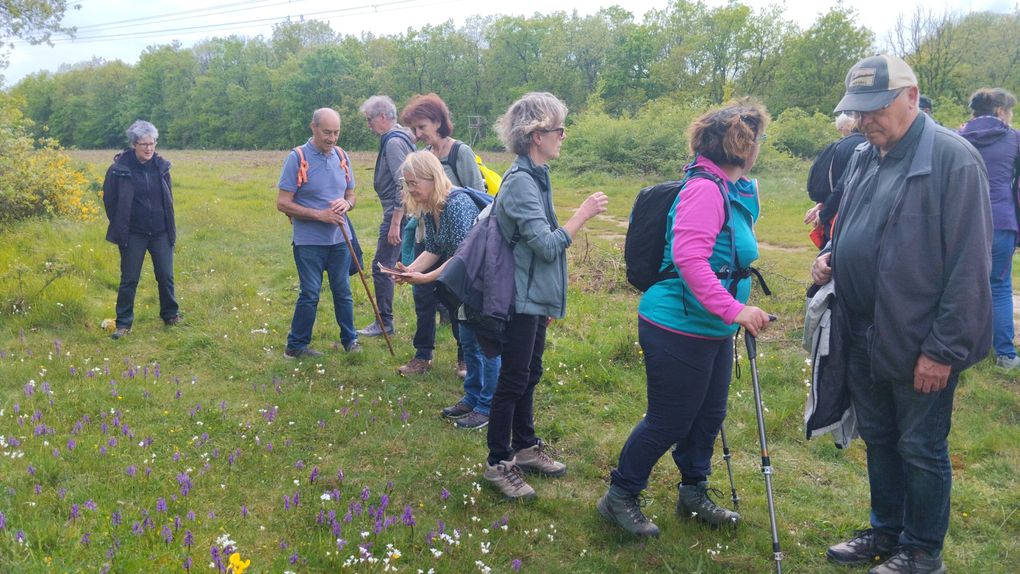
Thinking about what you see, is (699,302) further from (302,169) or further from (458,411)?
(302,169)

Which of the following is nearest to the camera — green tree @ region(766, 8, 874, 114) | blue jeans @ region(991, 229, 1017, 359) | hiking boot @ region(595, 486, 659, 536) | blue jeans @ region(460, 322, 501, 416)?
hiking boot @ region(595, 486, 659, 536)

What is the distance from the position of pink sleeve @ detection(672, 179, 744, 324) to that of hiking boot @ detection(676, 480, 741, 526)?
120cm

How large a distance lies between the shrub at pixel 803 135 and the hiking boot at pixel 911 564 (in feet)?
93.3

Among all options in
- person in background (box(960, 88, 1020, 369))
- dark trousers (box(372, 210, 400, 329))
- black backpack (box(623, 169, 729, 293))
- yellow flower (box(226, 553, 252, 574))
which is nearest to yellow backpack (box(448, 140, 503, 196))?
dark trousers (box(372, 210, 400, 329))

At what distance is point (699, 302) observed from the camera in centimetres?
324

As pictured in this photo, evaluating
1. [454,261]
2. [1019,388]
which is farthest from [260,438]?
[1019,388]

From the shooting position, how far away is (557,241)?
3762 mm

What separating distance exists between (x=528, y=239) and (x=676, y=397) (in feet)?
3.66

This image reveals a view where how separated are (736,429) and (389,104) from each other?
4.36 metres

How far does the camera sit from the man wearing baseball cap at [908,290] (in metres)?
2.87

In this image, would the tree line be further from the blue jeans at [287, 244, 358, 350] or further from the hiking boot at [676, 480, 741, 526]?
the hiking boot at [676, 480, 741, 526]

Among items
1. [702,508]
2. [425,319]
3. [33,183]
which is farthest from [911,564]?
[33,183]

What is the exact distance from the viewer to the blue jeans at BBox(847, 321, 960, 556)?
3107mm

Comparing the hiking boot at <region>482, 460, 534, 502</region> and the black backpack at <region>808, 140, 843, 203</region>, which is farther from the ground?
the black backpack at <region>808, 140, 843, 203</region>
